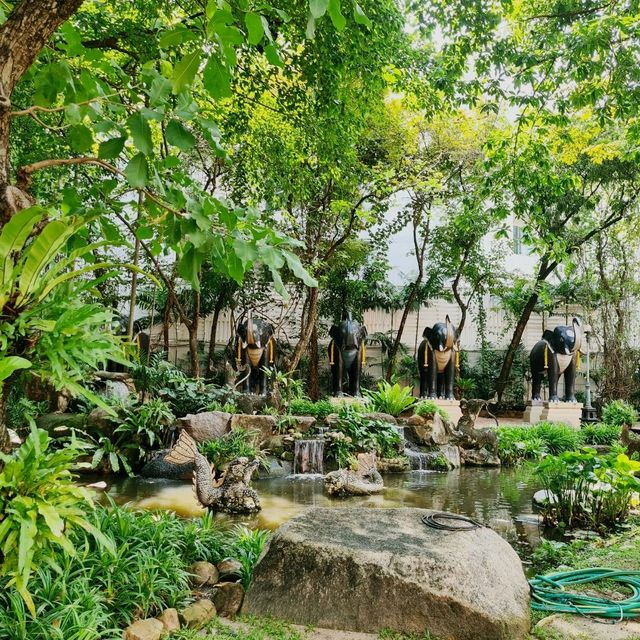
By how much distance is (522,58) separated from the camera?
568 cm

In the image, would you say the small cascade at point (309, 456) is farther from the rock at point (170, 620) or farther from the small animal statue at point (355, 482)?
the rock at point (170, 620)

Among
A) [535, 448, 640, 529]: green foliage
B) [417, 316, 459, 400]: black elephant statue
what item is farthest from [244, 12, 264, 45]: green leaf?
[417, 316, 459, 400]: black elephant statue

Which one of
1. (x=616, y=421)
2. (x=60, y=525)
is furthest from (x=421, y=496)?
(x=616, y=421)

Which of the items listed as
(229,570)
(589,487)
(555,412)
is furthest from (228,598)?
(555,412)

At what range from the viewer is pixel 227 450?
8234 mm

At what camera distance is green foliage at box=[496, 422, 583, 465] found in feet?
35.1

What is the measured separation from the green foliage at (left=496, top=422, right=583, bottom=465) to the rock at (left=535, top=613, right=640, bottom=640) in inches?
Answer: 299

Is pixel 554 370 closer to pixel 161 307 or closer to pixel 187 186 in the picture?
pixel 161 307

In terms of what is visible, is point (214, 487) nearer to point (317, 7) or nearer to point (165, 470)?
point (165, 470)

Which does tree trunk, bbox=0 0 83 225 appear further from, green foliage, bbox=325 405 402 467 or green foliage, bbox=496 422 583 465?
green foliage, bbox=496 422 583 465

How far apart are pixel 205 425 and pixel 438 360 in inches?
268

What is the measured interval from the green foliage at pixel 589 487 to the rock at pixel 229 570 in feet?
10.3

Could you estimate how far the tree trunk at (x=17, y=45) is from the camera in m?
2.26

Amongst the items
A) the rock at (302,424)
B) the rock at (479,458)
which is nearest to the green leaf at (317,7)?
the rock at (302,424)
